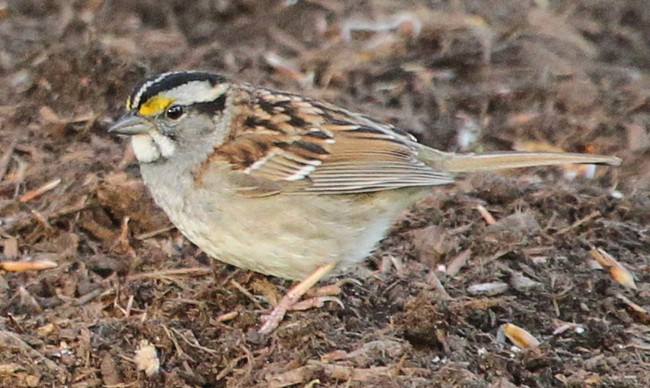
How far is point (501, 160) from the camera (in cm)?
526

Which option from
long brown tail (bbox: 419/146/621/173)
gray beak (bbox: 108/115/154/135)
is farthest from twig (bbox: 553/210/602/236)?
gray beak (bbox: 108/115/154/135)

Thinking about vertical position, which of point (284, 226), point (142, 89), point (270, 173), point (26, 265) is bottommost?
point (26, 265)

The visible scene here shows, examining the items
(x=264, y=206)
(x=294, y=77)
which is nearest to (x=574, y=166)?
(x=294, y=77)

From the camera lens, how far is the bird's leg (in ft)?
16.2

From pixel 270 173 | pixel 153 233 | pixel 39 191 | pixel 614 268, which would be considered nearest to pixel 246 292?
pixel 270 173

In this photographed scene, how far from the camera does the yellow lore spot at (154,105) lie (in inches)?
193

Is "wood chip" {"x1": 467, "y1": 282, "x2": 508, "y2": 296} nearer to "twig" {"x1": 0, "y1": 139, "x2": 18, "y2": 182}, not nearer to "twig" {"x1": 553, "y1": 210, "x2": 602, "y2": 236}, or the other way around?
"twig" {"x1": 553, "y1": 210, "x2": 602, "y2": 236}

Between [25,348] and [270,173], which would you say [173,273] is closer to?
[270,173]

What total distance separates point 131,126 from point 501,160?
153cm

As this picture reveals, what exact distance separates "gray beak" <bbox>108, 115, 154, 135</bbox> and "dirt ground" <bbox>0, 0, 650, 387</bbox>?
0.65 metres

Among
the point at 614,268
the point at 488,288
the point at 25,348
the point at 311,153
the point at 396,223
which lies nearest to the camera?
the point at 25,348

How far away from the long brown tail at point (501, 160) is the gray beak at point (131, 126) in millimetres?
1171

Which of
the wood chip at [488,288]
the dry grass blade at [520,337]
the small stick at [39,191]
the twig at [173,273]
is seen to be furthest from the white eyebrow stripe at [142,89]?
the dry grass blade at [520,337]

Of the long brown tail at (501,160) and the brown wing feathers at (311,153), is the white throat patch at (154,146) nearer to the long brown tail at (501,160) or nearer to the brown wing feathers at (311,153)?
the brown wing feathers at (311,153)
